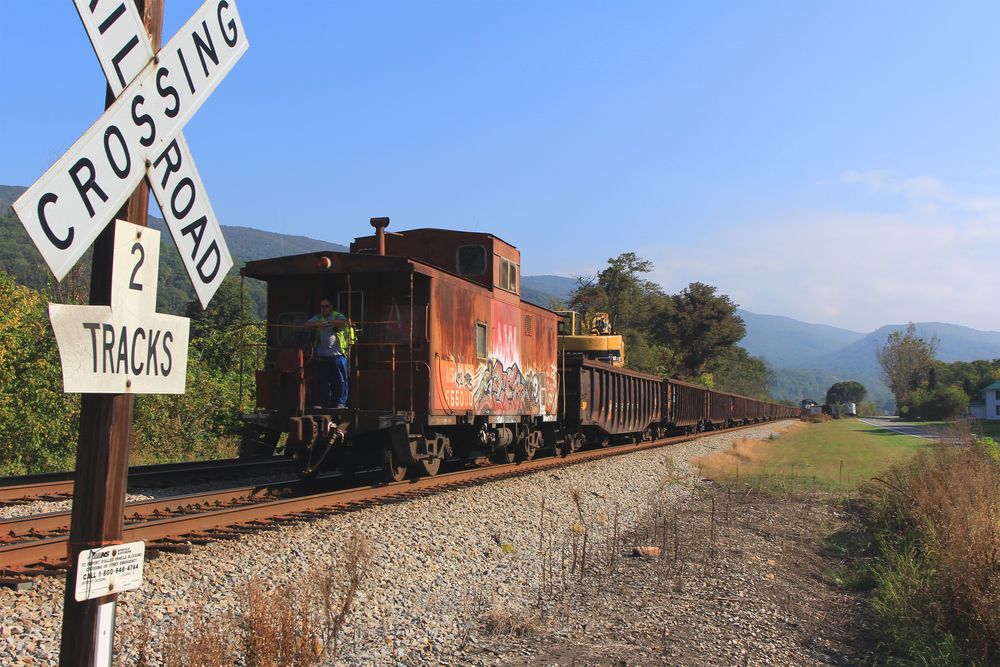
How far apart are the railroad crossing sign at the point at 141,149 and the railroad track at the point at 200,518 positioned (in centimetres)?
424

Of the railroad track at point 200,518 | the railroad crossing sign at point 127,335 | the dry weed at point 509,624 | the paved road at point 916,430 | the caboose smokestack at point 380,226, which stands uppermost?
the caboose smokestack at point 380,226

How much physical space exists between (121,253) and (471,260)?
461 inches

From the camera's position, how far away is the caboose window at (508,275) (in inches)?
585

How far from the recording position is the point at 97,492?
2918 mm

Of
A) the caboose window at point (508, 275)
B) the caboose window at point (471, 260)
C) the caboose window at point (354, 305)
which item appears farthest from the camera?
the caboose window at point (508, 275)

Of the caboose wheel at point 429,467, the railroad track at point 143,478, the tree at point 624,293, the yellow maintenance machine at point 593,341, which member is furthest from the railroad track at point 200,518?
the tree at point 624,293

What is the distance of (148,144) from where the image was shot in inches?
113

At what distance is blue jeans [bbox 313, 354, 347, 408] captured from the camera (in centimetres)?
1120

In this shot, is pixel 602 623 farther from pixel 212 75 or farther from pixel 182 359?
pixel 212 75

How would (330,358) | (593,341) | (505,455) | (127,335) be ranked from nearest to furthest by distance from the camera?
(127,335) → (330,358) → (505,455) → (593,341)

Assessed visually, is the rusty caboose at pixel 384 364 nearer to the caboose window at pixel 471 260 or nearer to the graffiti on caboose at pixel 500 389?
the graffiti on caboose at pixel 500 389

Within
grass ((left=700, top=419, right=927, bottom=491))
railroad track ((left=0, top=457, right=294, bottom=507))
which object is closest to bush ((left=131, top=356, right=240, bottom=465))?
railroad track ((left=0, top=457, right=294, bottom=507))

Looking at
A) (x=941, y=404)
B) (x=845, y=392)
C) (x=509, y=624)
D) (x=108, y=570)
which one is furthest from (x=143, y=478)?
(x=845, y=392)

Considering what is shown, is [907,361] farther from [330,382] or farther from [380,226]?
[330,382]
